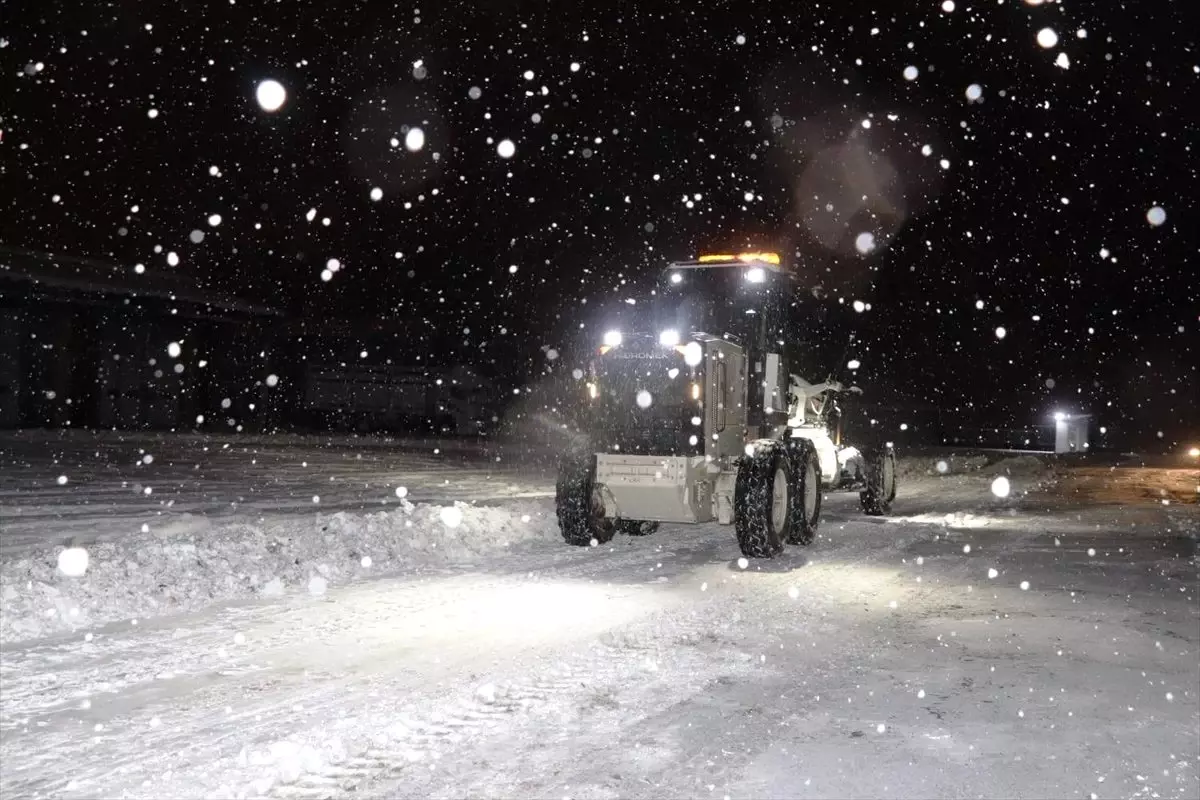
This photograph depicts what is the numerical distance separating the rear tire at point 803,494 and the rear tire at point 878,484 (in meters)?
3.45

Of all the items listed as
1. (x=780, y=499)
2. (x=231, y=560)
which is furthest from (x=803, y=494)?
(x=231, y=560)

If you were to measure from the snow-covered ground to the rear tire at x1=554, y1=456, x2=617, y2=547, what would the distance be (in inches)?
13.0

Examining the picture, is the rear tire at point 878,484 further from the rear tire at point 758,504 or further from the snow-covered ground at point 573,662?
the rear tire at point 758,504

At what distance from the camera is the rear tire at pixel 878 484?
17.0m

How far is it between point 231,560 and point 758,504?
5650 millimetres

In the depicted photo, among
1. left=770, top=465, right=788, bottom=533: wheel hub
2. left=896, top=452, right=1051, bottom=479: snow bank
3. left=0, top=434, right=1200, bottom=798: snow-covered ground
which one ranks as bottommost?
left=0, top=434, right=1200, bottom=798: snow-covered ground

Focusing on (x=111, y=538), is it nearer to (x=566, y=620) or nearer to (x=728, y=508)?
(x=566, y=620)

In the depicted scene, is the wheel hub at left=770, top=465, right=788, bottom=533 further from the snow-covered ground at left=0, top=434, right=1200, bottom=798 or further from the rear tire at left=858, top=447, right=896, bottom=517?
the rear tire at left=858, top=447, right=896, bottom=517

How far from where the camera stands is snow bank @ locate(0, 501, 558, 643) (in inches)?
327

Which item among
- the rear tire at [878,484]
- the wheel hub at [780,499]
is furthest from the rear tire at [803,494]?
the rear tire at [878,484]

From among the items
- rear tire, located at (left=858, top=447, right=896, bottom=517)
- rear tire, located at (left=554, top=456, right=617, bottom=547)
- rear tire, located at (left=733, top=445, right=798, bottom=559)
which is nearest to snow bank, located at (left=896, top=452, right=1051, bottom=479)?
rear tire, located at (left=858, top=447, right=896, bottom=517)

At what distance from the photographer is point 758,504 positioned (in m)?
11.7

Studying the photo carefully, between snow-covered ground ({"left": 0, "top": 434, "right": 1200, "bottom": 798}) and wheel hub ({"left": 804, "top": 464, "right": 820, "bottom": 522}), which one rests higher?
wheel hub ({"left": 804, "top": 464, "right": 820, "bottom": 522})

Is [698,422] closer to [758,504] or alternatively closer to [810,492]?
[758,504]
